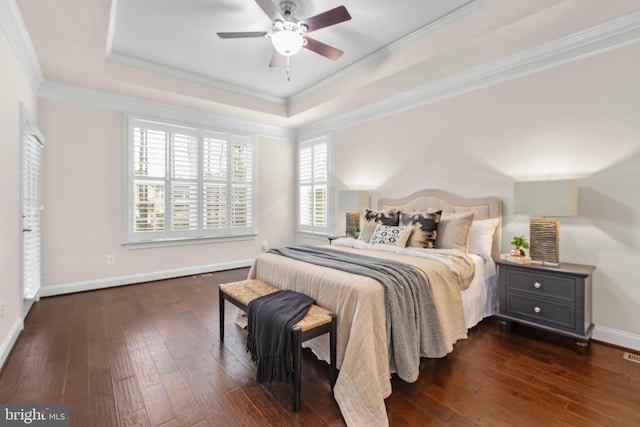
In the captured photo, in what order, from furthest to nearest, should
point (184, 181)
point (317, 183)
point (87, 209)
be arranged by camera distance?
point (317, 183) < point (184, 181) < point (87, 209)

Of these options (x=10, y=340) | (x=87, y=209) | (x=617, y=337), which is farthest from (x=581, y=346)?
(x=87, y=209)

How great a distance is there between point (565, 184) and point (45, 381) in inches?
170

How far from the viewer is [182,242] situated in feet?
16.3

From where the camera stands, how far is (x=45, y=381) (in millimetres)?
2078

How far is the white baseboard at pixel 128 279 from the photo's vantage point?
3.95m

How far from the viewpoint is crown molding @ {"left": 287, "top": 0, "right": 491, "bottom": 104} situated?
9.10ft

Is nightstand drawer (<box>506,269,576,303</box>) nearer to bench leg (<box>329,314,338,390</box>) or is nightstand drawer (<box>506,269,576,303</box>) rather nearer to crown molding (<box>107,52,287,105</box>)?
bench leg (<box>329,314,338,390</box>)

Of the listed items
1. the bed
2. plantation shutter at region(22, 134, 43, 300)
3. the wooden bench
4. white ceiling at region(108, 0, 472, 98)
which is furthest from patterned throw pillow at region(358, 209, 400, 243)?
plantation shutter at region(22, 134, 43, 300)

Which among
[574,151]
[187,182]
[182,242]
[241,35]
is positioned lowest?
[182,242]

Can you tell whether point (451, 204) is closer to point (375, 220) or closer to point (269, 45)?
point (375, 220)

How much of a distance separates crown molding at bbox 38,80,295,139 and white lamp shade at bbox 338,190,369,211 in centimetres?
226

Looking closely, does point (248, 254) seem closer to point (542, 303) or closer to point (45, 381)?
point (45, 381)

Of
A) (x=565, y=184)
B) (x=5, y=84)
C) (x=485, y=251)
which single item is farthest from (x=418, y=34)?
(x=5, y=84)

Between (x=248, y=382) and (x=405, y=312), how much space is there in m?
1.20
